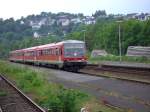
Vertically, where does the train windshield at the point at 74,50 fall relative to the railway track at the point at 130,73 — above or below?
above

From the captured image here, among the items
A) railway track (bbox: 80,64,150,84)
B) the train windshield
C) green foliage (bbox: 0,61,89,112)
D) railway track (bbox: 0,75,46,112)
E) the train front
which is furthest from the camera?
the train windshield

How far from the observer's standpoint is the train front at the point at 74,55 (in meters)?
39.9

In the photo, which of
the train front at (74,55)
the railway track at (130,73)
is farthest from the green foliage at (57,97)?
the train front at (74,55)

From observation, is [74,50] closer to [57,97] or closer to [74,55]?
[74,55]

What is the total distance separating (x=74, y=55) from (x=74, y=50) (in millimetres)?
504

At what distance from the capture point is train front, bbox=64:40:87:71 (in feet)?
131

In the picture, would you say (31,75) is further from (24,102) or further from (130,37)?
(130,37)

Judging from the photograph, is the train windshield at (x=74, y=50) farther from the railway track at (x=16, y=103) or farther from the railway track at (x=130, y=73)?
the railway track at (x=16, y=103)

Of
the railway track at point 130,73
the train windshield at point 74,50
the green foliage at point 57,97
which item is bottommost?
the railway track at point 130,73

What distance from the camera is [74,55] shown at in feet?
132

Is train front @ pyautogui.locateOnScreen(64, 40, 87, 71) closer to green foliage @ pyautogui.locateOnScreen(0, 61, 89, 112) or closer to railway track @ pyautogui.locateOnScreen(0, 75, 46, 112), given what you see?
green foliage @ pyautogui.locateOnScreen(0, 61, 89, 112)

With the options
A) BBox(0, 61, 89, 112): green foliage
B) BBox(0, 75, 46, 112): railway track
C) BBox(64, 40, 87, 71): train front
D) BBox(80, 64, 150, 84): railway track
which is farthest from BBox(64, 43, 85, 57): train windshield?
BBox(0, 75, 46, 112): railway track

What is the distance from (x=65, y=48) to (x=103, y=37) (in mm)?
77658

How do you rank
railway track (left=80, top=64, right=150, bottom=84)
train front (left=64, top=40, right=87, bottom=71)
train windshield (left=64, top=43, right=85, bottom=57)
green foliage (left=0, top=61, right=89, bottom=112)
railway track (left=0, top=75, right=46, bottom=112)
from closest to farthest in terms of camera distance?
green foliage (left=0, top=61, right=89, bottom=112) < railway track (left=0, top=75, right=46, bottom=112) < railway track (left=80, top=64, right=150, bottom=84) < train front (left=64, top=40, right=87, bottom=71) < train windshield (left=64, top=43, right=85, bottom=57)
